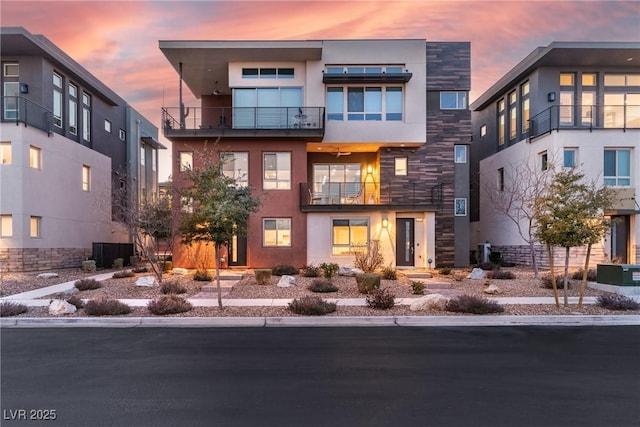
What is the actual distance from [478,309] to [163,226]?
457 inches

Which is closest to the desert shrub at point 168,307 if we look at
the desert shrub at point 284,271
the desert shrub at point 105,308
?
the desert shrub at point 105,308

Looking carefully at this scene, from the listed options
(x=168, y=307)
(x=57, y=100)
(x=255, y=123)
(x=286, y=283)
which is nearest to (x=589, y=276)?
(x=286, y=283)

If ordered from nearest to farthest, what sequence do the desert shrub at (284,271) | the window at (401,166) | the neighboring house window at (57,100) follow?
the desert shrub at (284,271) → the neighboring house window at (57,100) → the window at (401,166)

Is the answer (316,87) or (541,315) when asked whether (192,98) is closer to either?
(316,87)

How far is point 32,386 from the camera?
213 inches

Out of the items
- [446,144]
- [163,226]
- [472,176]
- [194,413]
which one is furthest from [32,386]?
[472,176]

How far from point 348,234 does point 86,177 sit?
50.9ft

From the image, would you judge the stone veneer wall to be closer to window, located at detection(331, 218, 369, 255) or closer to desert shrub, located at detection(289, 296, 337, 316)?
window, located at detection(331, 218, 369, 255)

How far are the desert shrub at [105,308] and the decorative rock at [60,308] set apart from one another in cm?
34

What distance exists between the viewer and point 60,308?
10055 mm

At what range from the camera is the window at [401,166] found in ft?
68.2

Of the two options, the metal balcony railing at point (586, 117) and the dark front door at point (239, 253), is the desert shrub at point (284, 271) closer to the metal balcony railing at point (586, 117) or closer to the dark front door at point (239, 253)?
the dark front door at point (239, 253)

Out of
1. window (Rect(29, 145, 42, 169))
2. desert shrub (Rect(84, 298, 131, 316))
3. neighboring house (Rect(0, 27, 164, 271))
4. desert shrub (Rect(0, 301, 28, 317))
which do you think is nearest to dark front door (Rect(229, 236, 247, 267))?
neighboring house (Rect(0, 27, 164, 271))

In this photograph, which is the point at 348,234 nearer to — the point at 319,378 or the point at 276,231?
the point at 276,231
